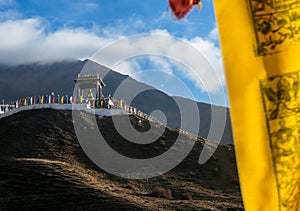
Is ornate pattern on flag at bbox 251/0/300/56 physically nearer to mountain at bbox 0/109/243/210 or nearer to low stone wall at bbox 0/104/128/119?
mountain at bbox 0/109/243/210

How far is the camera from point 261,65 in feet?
6.35

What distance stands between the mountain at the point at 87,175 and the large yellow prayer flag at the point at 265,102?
1498cm

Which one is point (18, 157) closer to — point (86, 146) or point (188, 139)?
point (86, 146)

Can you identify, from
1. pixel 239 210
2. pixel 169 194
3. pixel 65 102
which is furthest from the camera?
pixel 65 102

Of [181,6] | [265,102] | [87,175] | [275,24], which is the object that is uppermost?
[181,6]

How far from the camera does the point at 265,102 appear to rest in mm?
1926

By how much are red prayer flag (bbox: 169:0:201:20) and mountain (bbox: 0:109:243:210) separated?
1498 centimetres

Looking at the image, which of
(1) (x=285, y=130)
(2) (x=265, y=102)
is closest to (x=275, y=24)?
(2) (x=265, y=102)

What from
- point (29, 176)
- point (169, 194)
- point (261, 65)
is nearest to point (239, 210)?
point (169, 194)

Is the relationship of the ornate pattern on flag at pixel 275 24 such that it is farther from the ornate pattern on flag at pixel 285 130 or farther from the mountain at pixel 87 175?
the mountain at pixel 87 175

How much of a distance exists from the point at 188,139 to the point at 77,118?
8.01 meters

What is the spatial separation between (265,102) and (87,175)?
2025 centimetres

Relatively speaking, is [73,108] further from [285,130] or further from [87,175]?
[285,130]

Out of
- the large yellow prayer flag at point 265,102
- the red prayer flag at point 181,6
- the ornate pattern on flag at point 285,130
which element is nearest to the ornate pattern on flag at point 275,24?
the large yellow prayer flag at point 265,102
